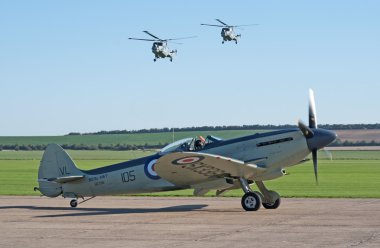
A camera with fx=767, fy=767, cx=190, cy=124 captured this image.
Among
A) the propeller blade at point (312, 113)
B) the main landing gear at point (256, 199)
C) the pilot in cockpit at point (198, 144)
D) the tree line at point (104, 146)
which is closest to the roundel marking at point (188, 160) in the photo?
the pilot in cockpit at point (198, 144)

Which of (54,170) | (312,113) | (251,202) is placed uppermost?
(312,113)

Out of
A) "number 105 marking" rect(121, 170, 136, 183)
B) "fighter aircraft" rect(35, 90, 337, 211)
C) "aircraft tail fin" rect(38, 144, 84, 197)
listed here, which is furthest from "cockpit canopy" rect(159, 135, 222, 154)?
"aircraft tail fin" rect(38, 144, 84, 197)

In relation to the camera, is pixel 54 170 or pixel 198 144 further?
pixel 54 170

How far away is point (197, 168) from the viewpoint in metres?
20.8

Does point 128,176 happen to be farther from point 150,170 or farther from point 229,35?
point 229,35

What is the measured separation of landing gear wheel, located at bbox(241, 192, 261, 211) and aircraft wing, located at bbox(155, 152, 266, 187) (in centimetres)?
68

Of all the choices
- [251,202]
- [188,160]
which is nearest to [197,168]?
[188,160]

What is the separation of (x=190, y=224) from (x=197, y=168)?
3533 mm

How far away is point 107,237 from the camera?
14.9m

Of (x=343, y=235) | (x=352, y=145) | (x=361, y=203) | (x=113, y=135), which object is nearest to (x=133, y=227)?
(x=343, y=235)

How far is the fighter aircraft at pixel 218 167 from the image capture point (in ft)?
67.6

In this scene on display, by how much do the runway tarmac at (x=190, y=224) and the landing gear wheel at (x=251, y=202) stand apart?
0.25 metres

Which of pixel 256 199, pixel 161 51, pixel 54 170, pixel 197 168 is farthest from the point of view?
pixel 161 51

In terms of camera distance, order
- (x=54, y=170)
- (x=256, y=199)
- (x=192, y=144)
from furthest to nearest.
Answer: (x=54, y=170)
(x=192, y=144)
(x=256, y=199)
